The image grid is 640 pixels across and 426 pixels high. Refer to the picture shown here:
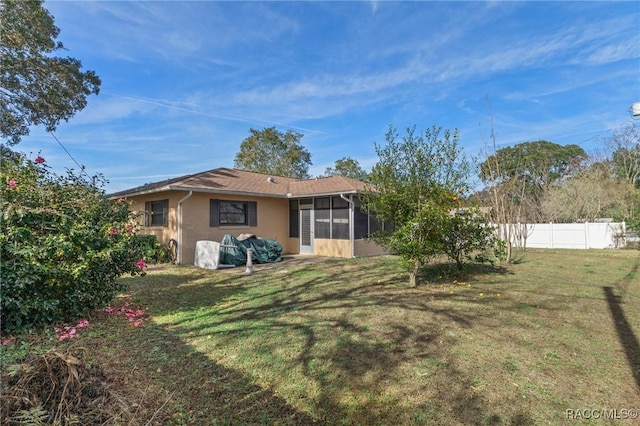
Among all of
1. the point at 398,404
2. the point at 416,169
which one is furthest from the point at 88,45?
the point at 398,404

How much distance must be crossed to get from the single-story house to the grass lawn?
4619 millimetres

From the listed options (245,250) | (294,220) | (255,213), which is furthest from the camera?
(294,220)

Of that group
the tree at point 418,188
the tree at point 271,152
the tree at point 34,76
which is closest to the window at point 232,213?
the tree at point 34,76

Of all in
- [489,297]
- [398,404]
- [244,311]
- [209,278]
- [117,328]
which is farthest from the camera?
[209,278]

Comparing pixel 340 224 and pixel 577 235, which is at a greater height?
pixel 340 224

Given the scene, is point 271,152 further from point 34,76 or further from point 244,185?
point 34,76

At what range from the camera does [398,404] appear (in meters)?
2.63

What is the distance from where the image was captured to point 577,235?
635 inches

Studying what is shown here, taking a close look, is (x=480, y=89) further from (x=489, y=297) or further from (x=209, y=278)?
(x=209, y=278)

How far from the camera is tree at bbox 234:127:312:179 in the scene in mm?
33250

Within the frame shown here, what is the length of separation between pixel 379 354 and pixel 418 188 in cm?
393

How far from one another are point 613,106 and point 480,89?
22.1 ft

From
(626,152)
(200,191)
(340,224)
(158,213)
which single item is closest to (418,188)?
(340,224)

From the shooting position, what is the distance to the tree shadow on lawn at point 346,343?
2.58 meters
